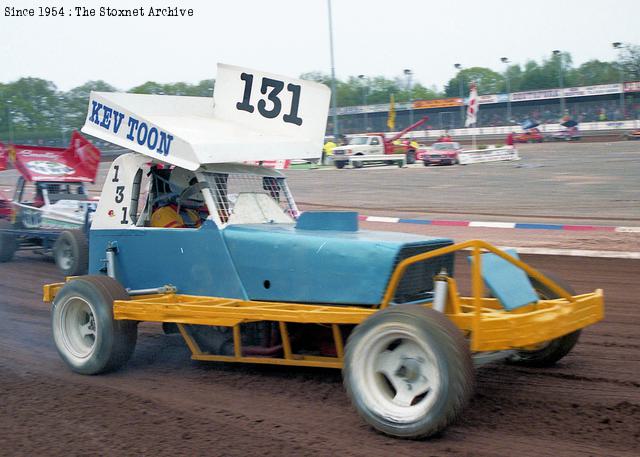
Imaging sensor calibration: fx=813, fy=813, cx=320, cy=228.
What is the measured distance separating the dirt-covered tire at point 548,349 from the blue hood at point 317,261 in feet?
3.04

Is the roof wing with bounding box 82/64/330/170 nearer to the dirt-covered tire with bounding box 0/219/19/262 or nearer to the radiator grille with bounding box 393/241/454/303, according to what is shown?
the radiator grille with bounding box 393/241/454/303

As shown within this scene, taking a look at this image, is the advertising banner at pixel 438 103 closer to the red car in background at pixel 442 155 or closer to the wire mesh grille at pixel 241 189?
the red car in background at pixel 442 155

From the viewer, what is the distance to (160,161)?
6.37m

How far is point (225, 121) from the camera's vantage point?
7.11 meters

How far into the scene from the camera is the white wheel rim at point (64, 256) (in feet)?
40.2

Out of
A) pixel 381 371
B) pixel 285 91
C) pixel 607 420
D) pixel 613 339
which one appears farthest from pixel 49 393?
pixel 613 339

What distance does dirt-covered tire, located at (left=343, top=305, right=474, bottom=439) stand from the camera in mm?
4316

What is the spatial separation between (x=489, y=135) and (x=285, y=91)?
63333 mm

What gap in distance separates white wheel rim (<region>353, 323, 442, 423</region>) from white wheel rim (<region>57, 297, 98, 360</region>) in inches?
101

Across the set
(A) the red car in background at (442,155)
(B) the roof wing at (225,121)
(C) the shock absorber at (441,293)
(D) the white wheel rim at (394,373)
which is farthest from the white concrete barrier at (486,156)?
(D) the white wheel rim at (394,373)

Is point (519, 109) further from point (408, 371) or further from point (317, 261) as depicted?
point (408, 371)

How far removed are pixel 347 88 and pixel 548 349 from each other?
328 feet

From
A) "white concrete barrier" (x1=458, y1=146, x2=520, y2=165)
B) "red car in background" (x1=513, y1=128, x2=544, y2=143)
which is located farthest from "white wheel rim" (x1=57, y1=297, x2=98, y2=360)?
"red car in background" (x1=513, y1=128, x2=544, y2=143)

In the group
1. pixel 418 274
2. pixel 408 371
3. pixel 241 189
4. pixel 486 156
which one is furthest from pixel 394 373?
pixel 486 156
